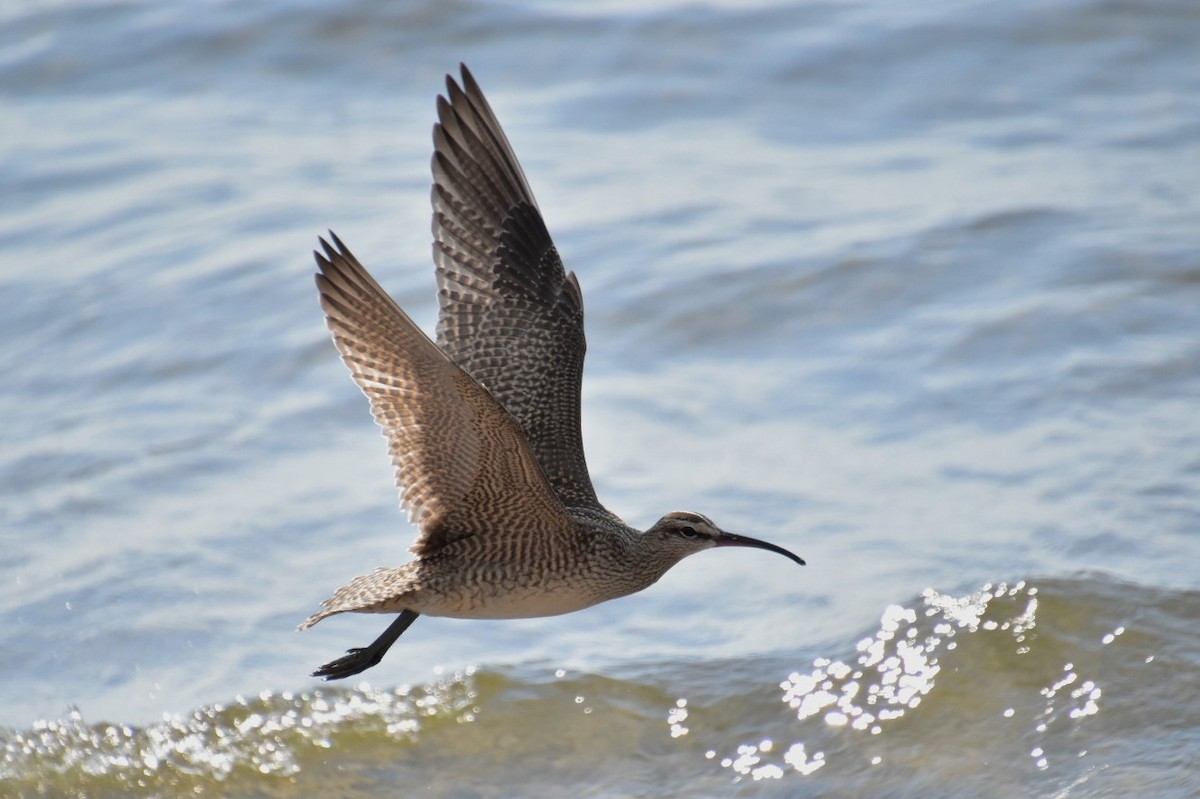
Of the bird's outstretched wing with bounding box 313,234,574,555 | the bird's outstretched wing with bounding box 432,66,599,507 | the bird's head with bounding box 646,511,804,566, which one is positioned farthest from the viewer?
the bird's outstretched wing with bounding box 432,66,599,507

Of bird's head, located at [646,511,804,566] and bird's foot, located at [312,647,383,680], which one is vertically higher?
bird's head, located at [646,511,804,566]

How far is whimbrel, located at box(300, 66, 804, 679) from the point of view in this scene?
511 centimetres

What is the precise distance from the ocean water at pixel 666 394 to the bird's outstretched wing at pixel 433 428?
1.26m

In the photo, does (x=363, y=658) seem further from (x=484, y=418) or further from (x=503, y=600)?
(x=484, y=418)

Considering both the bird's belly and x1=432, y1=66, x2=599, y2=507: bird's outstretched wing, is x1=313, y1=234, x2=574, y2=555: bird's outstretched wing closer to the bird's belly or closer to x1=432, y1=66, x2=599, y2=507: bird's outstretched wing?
the bird's belly

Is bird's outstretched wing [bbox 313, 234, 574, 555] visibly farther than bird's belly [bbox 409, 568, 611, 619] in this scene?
No

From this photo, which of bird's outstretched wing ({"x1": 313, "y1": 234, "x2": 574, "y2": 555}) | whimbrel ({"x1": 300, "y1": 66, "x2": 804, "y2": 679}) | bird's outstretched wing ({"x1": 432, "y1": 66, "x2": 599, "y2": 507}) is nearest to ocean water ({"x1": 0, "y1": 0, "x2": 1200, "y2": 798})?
whimbrel ({"x1": 300, "y1": 66, "x2": 804, "y2": 679})

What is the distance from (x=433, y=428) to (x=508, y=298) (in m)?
1.14

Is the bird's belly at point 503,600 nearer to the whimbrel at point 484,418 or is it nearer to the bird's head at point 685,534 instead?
the whimbrel at point 484,418

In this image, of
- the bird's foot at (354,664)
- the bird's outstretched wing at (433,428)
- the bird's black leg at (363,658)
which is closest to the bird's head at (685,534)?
the bird's outstretched wing at (433,428)

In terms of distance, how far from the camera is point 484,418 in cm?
504

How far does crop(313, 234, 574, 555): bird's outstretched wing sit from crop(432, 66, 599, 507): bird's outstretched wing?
1.76 ft

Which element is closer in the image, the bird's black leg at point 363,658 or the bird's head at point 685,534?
the bird's black leg at point 363,658

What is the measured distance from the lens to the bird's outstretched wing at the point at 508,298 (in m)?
6.07
